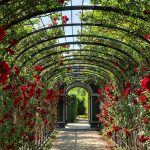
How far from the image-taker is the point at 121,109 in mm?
9961

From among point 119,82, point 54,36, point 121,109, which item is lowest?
point 121,109

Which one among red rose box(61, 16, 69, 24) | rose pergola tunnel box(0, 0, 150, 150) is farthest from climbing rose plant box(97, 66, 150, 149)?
red rose box(61, 16, 69, 24)

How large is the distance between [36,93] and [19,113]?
1136 mm

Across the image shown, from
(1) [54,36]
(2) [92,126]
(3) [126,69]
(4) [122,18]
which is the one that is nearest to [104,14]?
(4) [122,18]

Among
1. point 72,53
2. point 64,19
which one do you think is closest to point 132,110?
point 64,19

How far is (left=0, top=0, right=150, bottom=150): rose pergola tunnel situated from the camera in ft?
20.8

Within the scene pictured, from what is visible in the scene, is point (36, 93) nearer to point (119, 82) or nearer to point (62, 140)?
point (119, 82)

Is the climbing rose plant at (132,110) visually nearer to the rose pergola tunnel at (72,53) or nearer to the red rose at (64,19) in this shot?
the rose pergola tunnel at (72,53)

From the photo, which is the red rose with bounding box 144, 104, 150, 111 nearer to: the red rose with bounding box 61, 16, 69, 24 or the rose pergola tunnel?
the rose pergola tunnel

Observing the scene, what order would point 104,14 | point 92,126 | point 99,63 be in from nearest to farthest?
point 104,14
point 99,63
point 92,126

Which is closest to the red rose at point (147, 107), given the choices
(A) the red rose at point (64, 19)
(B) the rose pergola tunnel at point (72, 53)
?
(B) the rose pergola tunnel at point (72, 53)

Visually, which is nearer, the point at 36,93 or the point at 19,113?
the point at 19,113

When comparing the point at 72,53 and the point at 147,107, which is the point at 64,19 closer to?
the point at 147,107

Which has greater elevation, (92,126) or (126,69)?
(126,69)
